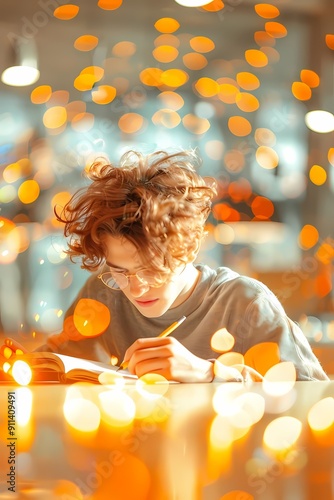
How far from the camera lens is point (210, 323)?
120 centimetres

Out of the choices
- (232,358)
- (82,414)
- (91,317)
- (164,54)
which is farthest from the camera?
(164,54)

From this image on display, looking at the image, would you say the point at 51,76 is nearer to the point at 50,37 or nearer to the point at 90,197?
the point at 50,37

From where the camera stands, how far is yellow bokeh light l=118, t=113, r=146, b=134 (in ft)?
A: 4.51

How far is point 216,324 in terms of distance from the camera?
120cm

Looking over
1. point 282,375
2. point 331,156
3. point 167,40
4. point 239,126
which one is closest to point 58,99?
point 167,40

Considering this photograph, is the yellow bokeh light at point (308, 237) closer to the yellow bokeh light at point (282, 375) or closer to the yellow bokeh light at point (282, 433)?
the yellow bokeh light at point (282, 375)

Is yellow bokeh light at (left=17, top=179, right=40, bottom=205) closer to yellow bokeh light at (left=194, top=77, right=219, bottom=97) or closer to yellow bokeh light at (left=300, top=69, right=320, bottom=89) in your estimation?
yellow bokeh light at (left=194, top=77, right=219, bottom=97)

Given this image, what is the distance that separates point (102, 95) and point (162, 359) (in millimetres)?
659

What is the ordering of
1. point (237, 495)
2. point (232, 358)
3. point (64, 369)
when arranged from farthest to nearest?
point (232, 358)
point (64, 369)
point (237, 495)

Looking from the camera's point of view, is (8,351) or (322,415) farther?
(8,351)

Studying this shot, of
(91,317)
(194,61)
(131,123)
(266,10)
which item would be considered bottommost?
(91,317)

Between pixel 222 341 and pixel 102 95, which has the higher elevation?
pixel 102 95

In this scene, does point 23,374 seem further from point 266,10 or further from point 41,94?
point 266,10

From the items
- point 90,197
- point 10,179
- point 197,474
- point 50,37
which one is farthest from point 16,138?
point 197,474
